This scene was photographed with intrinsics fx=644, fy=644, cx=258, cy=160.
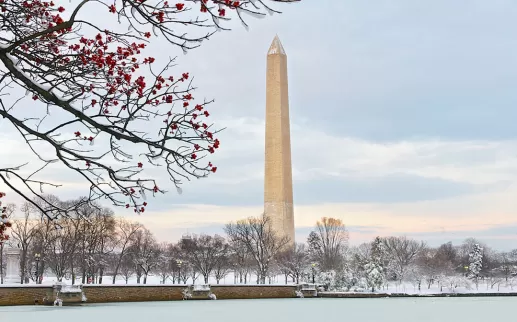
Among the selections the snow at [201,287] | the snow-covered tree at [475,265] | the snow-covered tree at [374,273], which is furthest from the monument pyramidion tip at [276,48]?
the snow-covered tree at [475,265]

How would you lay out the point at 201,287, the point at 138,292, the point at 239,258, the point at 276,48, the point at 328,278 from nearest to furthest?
the point at 138,292 < the point at 201,287 < the point at 328,278 < the point at 276,48 < the point at 239,258

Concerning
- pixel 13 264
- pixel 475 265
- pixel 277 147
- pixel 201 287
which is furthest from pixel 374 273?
pixel 13 264

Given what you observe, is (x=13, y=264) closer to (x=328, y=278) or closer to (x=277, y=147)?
(x=277, y=147)

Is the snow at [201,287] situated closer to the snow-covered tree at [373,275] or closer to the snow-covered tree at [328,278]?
the snow-covered tree at [328,278]

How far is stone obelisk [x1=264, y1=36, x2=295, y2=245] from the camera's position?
211 ft

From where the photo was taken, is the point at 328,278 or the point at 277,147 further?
the point at 277,147

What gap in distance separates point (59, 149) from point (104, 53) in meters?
1.25

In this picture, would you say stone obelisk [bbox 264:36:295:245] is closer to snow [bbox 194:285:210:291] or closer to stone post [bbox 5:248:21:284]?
snow [bbox 194:285:210:291]

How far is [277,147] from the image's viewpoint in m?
65.6

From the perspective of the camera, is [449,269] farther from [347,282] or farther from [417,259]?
[347,282]

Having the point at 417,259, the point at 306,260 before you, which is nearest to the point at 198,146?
the point at 306,260

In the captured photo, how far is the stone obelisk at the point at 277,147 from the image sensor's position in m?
64.2

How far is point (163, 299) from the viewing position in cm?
4244

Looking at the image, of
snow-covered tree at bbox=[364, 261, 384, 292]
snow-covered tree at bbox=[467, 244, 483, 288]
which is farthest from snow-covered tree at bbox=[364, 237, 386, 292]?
snow-covered tree at bbox=[467, 244, 483, 288]
